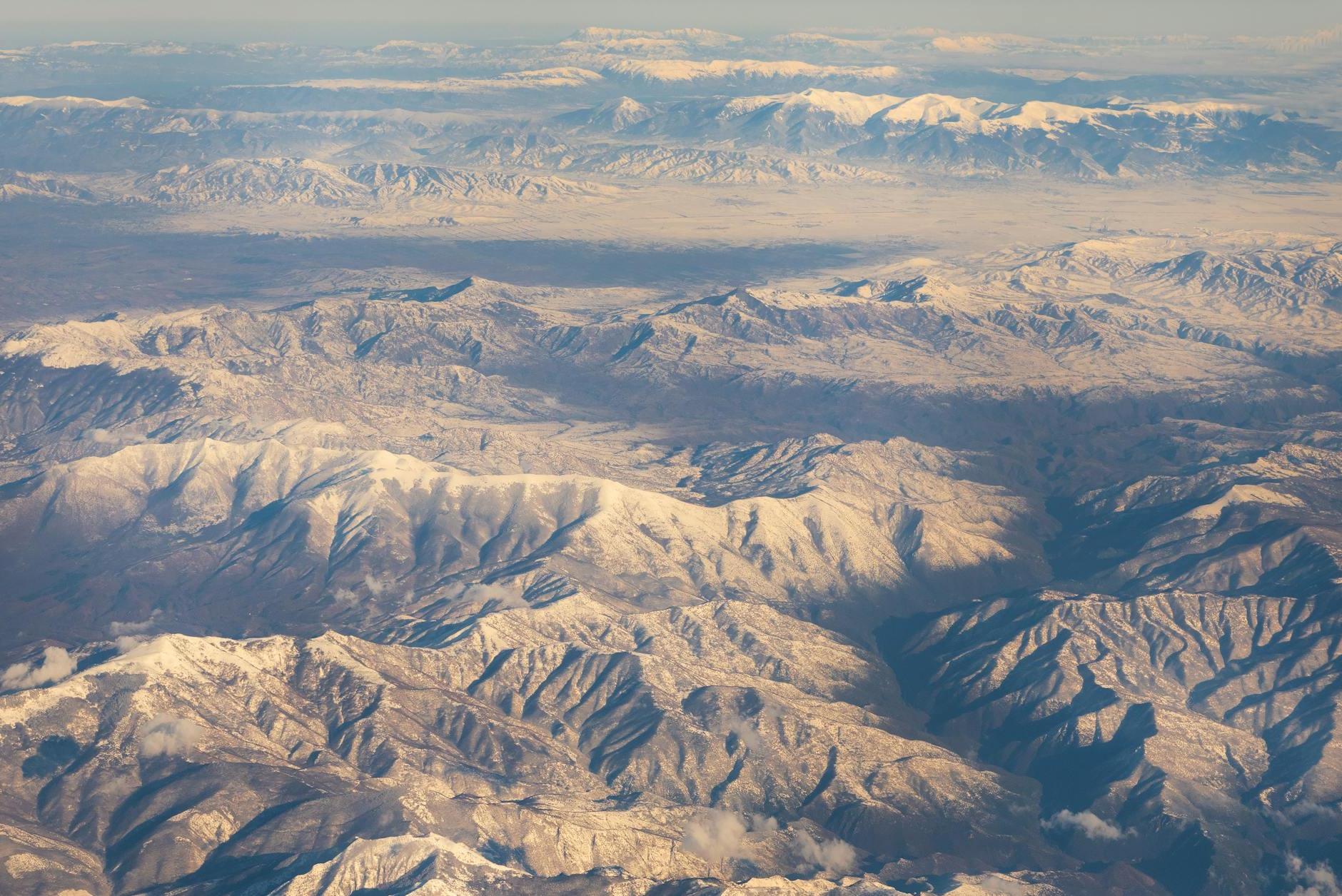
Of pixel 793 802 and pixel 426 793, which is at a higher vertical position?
pixel 426 793

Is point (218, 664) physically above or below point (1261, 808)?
above

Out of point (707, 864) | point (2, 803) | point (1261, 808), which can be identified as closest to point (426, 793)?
point (707, 864)

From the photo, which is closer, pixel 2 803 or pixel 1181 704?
pixel 2 803

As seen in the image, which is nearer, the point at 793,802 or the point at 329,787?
the point at 329,787

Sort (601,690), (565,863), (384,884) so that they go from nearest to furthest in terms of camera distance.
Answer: (384,884) < (565,863) < (601,690)

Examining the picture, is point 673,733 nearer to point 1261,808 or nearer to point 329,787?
point 329,787

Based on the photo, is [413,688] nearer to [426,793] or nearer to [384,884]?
[426,793]

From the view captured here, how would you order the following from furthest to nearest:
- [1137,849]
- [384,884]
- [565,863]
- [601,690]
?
1. [601,690]
2. [1137,849]
3. [565,863]
4. [384,884]

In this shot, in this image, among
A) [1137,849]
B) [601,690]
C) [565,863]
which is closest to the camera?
[565,863]

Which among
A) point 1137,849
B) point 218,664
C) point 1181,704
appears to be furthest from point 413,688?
point 1181,704
